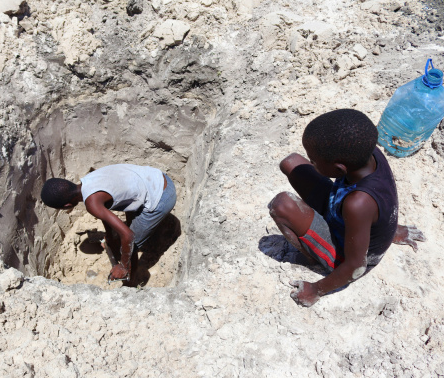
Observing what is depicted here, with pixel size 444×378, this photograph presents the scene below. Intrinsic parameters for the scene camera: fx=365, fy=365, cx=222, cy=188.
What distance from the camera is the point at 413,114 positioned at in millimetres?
2535

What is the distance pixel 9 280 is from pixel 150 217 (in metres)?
1.25

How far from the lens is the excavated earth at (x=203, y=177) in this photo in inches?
73.9

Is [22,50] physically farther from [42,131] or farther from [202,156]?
[202,156]

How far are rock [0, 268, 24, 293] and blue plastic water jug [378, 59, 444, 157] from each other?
2.63 m

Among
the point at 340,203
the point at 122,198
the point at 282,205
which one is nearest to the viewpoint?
the point at 340,203

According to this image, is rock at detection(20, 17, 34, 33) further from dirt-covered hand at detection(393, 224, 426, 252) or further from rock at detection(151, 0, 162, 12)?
dirt-covered hand at detection(393, 224, 426, 252)

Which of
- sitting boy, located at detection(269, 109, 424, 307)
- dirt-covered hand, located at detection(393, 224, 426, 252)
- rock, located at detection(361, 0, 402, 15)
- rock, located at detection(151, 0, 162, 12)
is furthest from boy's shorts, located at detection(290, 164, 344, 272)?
rock, located at detection(151, 0, 162, 12)

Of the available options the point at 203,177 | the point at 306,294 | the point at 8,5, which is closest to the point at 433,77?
the point at 306,294

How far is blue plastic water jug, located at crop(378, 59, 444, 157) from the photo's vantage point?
2.44m

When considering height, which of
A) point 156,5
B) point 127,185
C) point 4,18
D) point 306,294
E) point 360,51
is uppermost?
point 4,18

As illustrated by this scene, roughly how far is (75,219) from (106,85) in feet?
4.72

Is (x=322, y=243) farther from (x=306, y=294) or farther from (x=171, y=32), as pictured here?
(x=171, y=32)

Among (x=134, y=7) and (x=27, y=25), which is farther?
(x=134, y=7)

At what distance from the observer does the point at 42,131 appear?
11.0 feet
